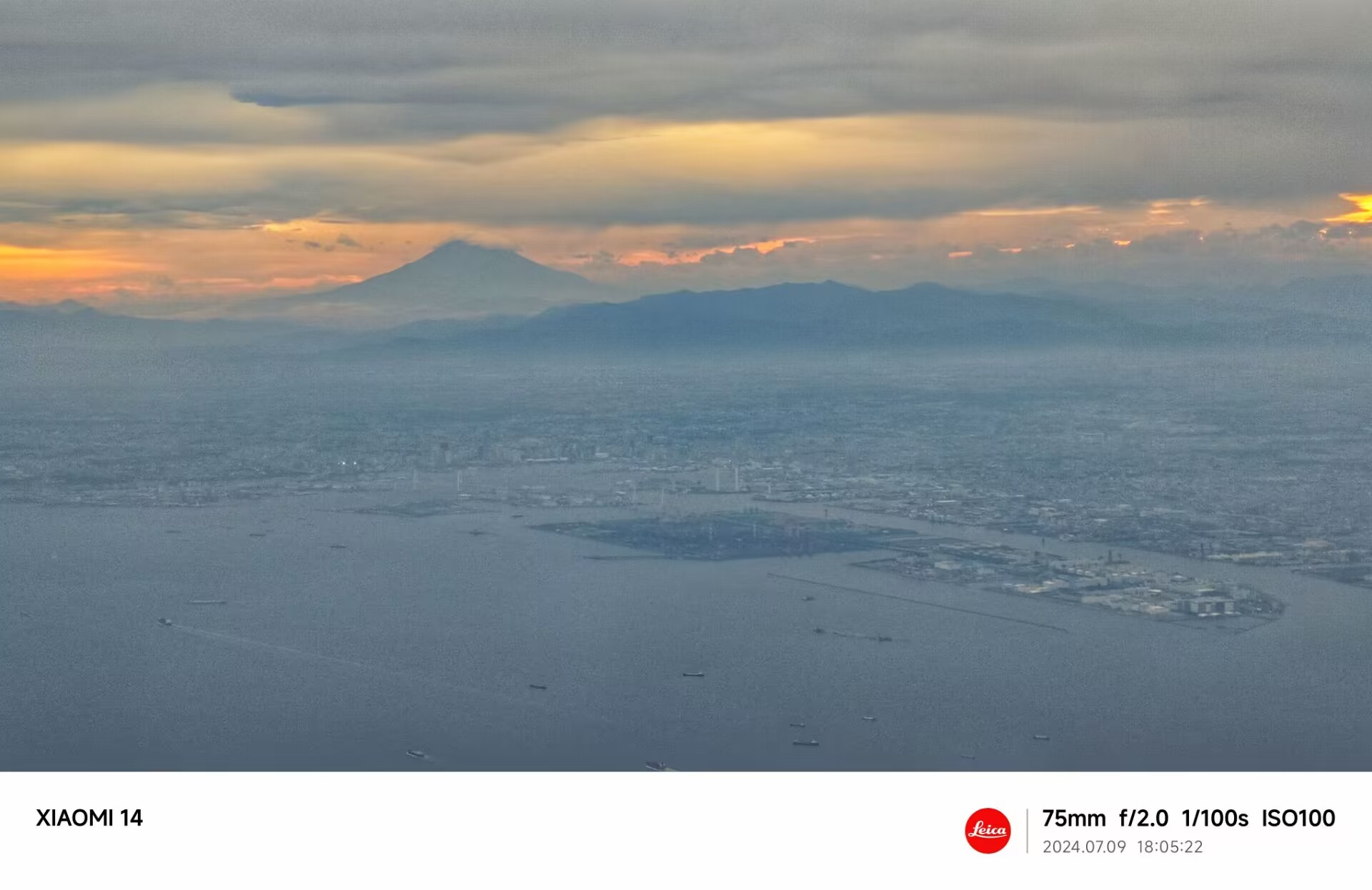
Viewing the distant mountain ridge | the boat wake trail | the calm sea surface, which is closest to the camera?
the calm sea surface

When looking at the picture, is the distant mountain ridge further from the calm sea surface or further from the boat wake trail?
the boat wake trail

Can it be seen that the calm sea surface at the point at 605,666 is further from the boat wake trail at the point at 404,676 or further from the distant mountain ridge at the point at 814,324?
the distant mountain ridge at the point at 814,324

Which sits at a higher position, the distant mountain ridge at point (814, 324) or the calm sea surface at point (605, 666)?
the distant mountain ridge at point (814, 324)

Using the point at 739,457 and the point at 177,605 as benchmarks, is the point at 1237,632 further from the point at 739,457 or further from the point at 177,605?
the point at 177,605

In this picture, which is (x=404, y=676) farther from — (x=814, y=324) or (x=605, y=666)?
(x=814, y=324)

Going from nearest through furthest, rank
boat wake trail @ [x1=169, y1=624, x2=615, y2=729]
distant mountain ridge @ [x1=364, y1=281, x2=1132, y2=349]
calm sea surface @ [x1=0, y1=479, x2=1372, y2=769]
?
calm sea surface @ [x1=0, y1=479, x2=1372, y2=769] → boat wake trail @ [x1=169, y1=624, x2=615, y2=729] → distant mountain ridge @ [x1=364, y1=281, x2=1132, y2=349]

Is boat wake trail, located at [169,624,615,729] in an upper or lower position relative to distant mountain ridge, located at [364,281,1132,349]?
lower

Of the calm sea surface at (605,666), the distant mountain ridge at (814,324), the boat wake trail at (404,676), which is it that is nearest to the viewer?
the calm sea surface at (605,666)

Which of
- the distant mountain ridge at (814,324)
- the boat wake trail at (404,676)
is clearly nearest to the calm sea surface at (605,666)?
the boat wake trail at (404,676)

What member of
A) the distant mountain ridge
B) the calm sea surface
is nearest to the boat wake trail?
the calm sea surface
